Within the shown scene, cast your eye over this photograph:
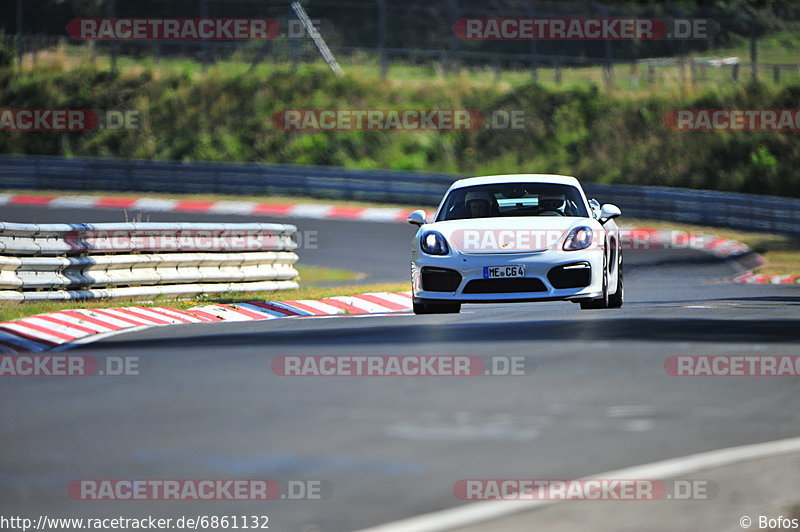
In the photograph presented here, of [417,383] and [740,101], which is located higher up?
[740,101]

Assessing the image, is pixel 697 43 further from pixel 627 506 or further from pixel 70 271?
pixel 627 506

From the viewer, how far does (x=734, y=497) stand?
18.5 ft

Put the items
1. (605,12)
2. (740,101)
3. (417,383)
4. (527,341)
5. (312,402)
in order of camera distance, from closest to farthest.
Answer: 1. (312,402)
2. (417,383)
3. (527,341)
4. (605,12)
5. (740,101)

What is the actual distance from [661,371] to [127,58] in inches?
1395

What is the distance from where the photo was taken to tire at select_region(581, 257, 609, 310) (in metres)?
11.7

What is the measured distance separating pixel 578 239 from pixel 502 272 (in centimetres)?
77

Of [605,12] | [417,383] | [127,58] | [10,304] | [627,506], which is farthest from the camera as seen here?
[127,58]

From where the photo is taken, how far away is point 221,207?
97.9 ft

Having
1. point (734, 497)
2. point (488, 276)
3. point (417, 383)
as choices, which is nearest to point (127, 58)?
point (488, 276)
